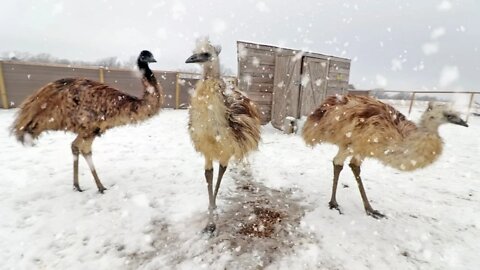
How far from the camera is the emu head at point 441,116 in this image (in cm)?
350

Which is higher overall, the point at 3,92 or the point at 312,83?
the point at 312,83

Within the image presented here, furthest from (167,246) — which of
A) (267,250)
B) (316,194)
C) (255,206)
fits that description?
(316,194)

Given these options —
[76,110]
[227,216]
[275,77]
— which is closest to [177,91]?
[275,77]

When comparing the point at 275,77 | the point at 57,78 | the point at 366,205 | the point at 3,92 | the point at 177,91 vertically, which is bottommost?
the point at 366,205

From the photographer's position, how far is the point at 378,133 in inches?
145

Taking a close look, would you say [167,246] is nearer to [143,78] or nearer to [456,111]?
[143,78]

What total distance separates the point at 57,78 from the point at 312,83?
11.7m

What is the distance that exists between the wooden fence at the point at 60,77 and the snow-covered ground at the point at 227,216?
6.79 meters

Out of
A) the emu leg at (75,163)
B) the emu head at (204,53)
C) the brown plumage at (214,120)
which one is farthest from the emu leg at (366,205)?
the emu leg at (75,163)

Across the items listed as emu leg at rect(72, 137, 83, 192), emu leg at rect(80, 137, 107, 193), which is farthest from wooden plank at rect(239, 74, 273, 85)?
emu leg at rect(72, 137, 83, 192)

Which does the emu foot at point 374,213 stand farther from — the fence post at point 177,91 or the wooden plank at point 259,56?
the fence post at point 177,91

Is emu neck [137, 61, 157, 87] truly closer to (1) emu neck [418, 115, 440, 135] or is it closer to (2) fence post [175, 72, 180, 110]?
(1) emu neck [418, 115, 440, 135]

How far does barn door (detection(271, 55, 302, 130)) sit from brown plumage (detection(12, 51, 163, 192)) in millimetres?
6517

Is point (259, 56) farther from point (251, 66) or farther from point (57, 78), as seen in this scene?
point (57, 78)
